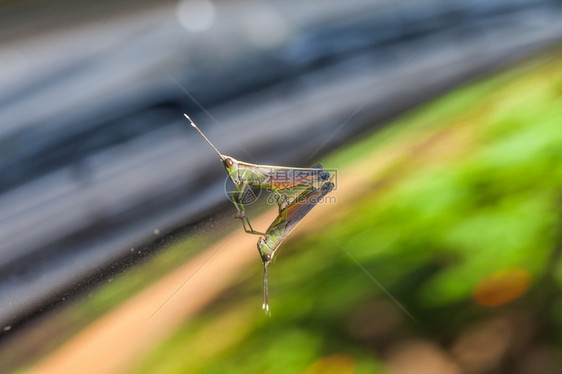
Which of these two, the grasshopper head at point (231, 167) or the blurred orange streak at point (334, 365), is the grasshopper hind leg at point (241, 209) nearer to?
the grasshopper head at point (231, 167)

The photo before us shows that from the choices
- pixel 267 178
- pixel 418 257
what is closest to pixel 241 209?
pixel 267 178

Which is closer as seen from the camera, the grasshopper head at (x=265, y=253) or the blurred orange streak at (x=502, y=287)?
the blurred orange streak at (x=502, y=287)

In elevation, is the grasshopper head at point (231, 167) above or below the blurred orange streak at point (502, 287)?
above

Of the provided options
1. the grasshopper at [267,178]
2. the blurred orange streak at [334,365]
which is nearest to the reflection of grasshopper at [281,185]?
the grasshopper at [267,178]

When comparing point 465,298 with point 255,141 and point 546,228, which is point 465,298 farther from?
point 255,141

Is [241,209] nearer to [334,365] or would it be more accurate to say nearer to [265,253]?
[265,253]

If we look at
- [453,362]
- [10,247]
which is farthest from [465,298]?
[10,247]

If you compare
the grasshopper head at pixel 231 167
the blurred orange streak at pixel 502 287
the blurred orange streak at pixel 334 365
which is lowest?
the blurred orange streak at pixel 502 287
